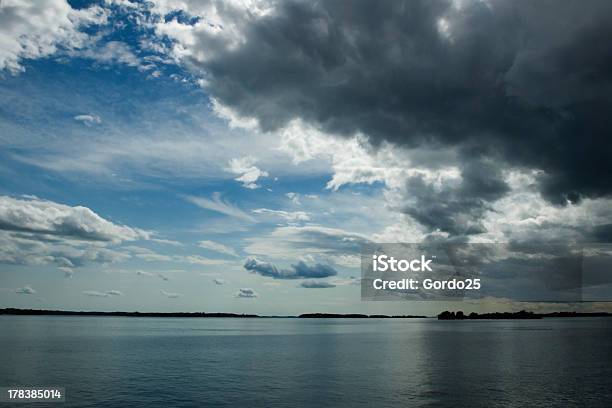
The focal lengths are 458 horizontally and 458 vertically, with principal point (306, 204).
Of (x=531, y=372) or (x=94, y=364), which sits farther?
(x=94, y=364)

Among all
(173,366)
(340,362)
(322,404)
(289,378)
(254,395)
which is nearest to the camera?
(322,404)

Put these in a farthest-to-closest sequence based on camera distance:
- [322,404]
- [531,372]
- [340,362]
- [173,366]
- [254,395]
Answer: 1. [340,362]
2. [173,366]
3. [531,372]
4. [254,395]
5. [322,404]

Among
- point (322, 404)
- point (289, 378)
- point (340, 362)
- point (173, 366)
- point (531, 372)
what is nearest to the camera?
point (322, 404)

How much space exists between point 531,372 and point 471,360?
18999 mm

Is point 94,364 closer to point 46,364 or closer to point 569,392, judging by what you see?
point 46,364

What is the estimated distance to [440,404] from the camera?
54.3 meters

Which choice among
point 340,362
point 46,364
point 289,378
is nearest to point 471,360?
point 340,362

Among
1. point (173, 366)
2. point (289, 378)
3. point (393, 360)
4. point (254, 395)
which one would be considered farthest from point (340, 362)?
point (254, 395)

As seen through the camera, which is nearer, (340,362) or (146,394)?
(146,394)

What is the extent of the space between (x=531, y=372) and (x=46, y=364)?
8769 centimetres

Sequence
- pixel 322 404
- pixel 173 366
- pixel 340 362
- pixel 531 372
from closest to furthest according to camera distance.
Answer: pixel 322 404 → pixel 531 372 → pixel 173 366 → pixel 340 362

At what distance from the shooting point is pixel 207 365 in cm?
8950

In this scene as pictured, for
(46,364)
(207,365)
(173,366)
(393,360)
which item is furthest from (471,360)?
(46,364)

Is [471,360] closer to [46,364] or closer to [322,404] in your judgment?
[322,404]
